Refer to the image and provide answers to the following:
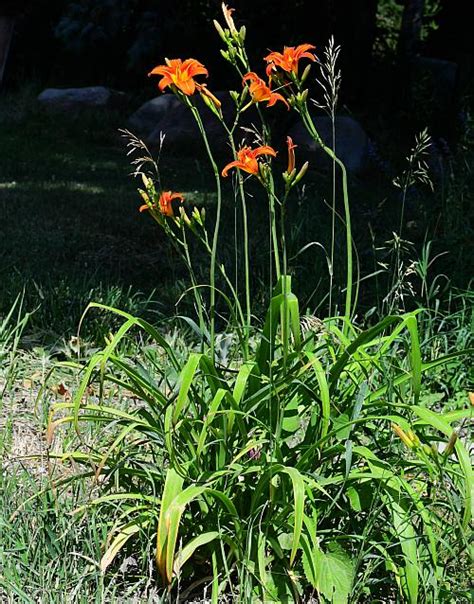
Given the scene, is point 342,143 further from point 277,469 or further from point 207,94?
point 277,469

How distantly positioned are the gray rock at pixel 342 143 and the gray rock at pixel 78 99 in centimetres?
272

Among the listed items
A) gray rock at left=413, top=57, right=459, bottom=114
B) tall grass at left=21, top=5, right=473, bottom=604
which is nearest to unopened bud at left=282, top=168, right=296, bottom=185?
tall grass at left=21, top=5, right=473, bottom=604

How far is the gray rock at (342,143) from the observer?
9.12 meters

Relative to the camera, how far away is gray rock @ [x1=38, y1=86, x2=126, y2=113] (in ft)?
36.3

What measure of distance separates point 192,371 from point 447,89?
975 centimetres

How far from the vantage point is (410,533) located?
7.42 ft

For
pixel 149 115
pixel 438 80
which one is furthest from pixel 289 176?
pixel 438 80

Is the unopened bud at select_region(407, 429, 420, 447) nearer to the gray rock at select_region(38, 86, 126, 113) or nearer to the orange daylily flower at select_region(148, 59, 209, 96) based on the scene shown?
the orange daylily flower at select_region(148, 59, 209, 96)

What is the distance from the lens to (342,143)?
935 centimetres

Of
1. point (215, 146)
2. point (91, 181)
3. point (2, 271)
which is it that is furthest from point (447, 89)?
point (2, 271)

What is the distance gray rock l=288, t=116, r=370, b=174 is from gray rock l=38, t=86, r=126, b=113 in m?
2.72

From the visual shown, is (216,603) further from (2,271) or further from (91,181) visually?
(91,181)

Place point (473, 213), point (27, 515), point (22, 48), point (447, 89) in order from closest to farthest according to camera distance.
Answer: point (27, 515) → point (473, 213) → point (447, 89) → point (22, 48)

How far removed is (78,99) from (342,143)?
3527 millimetres
